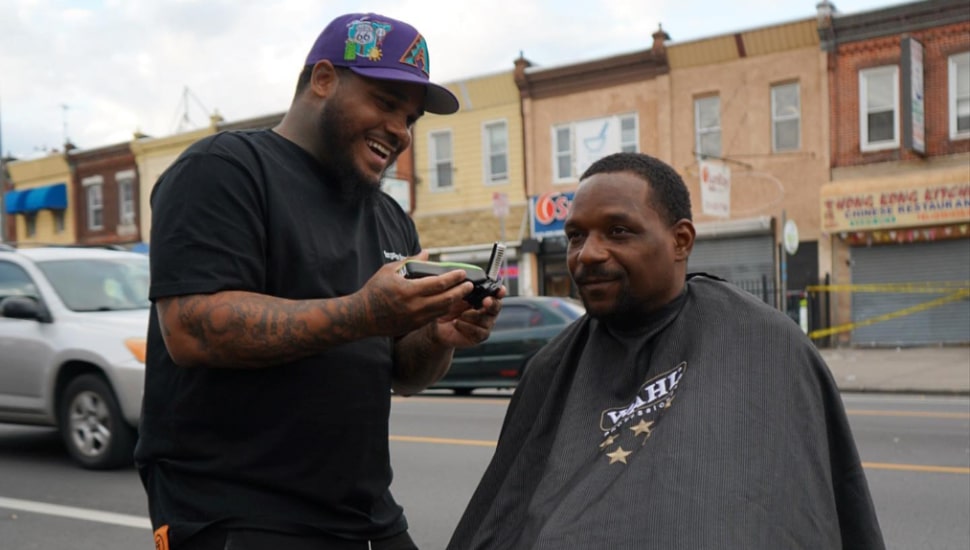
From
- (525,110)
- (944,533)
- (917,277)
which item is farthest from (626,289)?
(525,110)

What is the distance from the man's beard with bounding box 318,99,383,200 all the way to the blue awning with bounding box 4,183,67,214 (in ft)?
120

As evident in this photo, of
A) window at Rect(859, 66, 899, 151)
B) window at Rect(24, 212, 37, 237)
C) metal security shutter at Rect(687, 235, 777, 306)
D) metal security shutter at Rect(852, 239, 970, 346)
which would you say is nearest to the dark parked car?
metal security shutter at Rect(687, 235, 777, 306)

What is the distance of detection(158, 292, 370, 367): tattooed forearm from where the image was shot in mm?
2000

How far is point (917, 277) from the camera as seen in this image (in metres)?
19.9

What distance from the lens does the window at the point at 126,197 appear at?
111ft

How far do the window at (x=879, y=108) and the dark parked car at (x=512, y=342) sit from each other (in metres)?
9.54

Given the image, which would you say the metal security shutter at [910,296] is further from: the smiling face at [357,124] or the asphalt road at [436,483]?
the smiling face at [357,124]

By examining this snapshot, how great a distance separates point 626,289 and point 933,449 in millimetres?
6947

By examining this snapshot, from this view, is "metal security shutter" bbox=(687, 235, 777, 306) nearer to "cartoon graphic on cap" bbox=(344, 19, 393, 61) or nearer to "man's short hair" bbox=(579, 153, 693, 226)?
"man's short hair" bbox=(579, 153, 693, 226)

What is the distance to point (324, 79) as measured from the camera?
2324mm

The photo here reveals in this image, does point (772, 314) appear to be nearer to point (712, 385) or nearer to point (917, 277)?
point (712, 385)

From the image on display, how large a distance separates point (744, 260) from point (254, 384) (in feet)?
67.5

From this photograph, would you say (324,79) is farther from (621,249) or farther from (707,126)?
(707,126)

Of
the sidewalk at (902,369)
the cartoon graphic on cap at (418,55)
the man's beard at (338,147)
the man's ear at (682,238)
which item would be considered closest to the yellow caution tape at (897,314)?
the sidewalk at (902,369)
